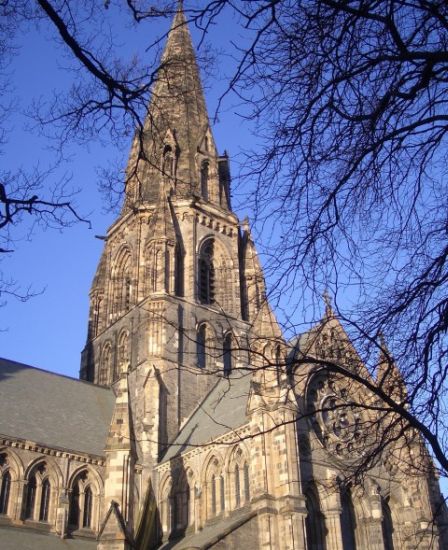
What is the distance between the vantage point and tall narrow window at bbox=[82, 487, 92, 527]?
2503 cm

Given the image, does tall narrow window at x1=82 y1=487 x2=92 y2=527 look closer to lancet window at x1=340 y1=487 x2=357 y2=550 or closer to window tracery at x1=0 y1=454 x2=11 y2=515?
window tracery at x1=0 y1=454 x2=11 y2=515

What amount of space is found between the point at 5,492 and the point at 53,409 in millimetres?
5070

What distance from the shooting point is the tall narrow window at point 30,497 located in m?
23.9

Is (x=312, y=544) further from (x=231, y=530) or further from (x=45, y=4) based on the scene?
(x=45, y=4)

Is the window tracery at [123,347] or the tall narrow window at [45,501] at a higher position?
the window tracery at [123,347]

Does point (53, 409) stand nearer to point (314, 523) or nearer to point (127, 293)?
point (127, 293)

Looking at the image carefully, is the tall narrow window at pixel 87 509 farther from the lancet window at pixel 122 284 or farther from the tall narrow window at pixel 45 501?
the lancet window at pixel 122 284

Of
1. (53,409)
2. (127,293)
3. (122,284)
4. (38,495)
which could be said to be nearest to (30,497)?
(38,495)

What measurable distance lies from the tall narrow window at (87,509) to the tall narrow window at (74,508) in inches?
11.9

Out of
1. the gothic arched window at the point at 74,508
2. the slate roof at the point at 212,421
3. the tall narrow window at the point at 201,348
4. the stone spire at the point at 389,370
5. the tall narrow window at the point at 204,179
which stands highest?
the tall narrow window at the point at 204,179

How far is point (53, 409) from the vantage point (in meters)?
28.2

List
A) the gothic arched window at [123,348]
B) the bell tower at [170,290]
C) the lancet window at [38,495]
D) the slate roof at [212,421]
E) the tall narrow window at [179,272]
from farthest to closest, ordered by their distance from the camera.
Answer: the tall narrow window at [179,272] < the gothic arched window at [123,348] < the bell tower at [170,290] < the slate roof at [212,421] < the lancet window at [38,495]

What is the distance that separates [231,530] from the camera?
20.2 m

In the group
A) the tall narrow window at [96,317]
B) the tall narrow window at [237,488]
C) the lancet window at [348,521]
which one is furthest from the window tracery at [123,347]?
the lancet window at [348,521]
